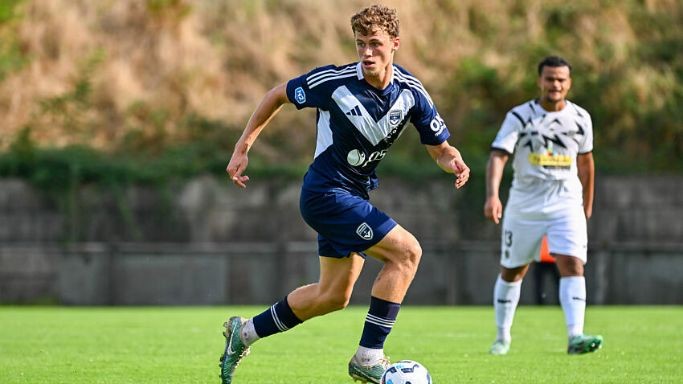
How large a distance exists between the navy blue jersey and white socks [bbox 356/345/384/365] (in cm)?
95

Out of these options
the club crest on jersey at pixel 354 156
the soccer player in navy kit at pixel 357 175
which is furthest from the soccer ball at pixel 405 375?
the club crest on jersey at pixel 354 156

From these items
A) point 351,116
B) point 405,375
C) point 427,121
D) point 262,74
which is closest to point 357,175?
point 351,116

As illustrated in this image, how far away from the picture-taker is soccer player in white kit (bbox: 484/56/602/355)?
403 inches

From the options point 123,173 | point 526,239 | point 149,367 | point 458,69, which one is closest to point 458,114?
point 458,69

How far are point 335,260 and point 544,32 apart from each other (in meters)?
19.2

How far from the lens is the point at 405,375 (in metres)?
6.70

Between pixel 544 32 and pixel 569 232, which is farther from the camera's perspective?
pixel 544 32

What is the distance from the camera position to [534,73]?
79.4 ft

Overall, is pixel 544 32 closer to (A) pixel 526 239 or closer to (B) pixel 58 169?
(B) pixel 58 169

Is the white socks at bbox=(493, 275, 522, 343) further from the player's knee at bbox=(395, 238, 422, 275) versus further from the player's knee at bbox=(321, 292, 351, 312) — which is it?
the player's knee at bbox=(395, 238, 422, 275)

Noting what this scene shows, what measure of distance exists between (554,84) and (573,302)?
1819 millimetres

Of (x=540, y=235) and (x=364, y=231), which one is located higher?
(x=364, y=231)

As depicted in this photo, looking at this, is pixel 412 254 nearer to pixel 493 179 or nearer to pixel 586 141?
pixel 493 179

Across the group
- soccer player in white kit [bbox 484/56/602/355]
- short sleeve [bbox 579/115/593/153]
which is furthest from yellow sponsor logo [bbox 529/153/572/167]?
short sleeve [bbox 579/115/593/153]
